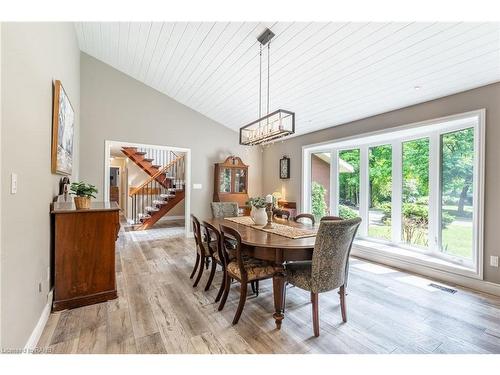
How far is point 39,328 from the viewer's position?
6.12 ft

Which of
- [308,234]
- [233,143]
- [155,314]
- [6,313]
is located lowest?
[155,314]

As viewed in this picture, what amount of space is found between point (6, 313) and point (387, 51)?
3766 millimetres

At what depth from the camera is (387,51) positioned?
8.27ft

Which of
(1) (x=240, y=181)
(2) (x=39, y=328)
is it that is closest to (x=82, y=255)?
(2) (x=39, y=328)

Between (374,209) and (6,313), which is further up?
(374,209)

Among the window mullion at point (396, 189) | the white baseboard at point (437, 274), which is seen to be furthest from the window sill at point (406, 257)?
the window mullion at point (396, 189)

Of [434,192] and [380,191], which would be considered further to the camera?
[380,191]

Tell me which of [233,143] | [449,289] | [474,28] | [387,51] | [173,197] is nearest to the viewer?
[474,28]

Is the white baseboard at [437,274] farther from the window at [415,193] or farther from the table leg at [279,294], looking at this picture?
the table leg at [279,294]

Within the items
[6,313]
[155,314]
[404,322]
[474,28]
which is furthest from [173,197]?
[474,28]

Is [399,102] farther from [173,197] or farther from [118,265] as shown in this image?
[173,197]

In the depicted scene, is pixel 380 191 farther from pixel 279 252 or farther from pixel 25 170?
pixel 25 170

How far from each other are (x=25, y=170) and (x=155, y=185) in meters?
6.13

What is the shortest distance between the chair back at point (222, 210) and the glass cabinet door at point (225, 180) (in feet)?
5.70
